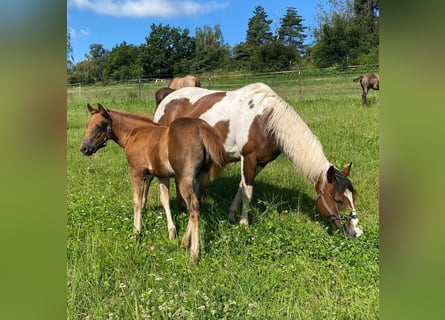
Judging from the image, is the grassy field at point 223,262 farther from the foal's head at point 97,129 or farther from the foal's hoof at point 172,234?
the foal's head at point 97,129

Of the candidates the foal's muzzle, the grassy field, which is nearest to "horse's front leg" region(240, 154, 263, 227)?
the grassy field

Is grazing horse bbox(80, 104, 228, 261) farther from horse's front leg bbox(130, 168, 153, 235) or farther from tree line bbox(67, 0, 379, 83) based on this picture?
tree line bbox(67, 0, 379, 83)

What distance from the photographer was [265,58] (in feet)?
161

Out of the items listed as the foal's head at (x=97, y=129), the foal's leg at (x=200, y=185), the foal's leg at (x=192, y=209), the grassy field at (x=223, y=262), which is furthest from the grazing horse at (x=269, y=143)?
the foal's head at (x=97, y=129)

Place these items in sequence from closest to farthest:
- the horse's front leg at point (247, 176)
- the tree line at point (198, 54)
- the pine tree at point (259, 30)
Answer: the horse's front leg at point (247, 176), the tree line at point (198, 54), the pine tree at point (259, 30)

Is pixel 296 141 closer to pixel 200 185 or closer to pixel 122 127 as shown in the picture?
pixel 200 185

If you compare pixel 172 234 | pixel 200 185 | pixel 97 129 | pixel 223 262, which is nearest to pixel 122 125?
pixel 97 129

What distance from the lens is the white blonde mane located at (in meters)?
4.71

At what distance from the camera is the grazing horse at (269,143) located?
4332 mm

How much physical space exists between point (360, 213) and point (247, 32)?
6045 centimetres

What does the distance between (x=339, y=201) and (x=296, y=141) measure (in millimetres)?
1016

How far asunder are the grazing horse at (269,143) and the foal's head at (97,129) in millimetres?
1442

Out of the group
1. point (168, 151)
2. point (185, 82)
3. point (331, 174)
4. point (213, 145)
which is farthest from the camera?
point (185, 82)

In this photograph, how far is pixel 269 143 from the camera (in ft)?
16.5
